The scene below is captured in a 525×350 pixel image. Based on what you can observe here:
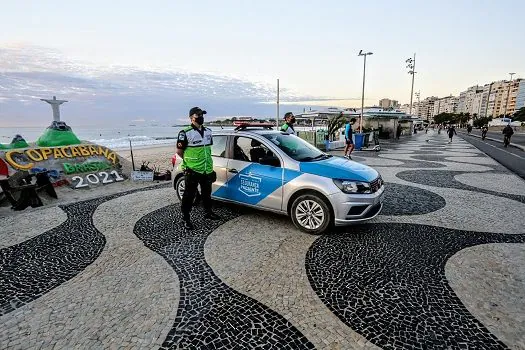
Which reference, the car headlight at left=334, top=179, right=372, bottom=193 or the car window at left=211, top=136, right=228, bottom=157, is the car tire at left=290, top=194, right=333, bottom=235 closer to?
the car headlight at left=334, top=179, right=372, bottom=193

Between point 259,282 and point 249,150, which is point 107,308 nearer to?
point 259,282

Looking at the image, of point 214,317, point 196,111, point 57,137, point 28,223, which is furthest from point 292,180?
point 57,137

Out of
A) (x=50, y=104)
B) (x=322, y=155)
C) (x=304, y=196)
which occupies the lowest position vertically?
(x=304, y=196)

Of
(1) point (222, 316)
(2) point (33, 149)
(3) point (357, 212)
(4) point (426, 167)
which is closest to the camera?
(1) point (222, 316)

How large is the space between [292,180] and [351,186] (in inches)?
36.3

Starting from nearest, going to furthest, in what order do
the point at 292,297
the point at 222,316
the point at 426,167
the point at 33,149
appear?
the point at 222,316, the point at 292,297, the point at 33,149, the point at 426,167

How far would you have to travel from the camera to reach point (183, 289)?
10.5 ft

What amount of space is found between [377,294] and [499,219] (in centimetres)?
406

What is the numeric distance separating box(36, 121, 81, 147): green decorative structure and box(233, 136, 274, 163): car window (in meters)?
6.19

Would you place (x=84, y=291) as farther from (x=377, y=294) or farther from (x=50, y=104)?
(x=50, y=104)

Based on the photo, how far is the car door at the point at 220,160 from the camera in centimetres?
559

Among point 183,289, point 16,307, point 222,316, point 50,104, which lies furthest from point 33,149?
point 222,316

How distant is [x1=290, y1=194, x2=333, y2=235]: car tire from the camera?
15.0 feet

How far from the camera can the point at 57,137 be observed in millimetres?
8625
